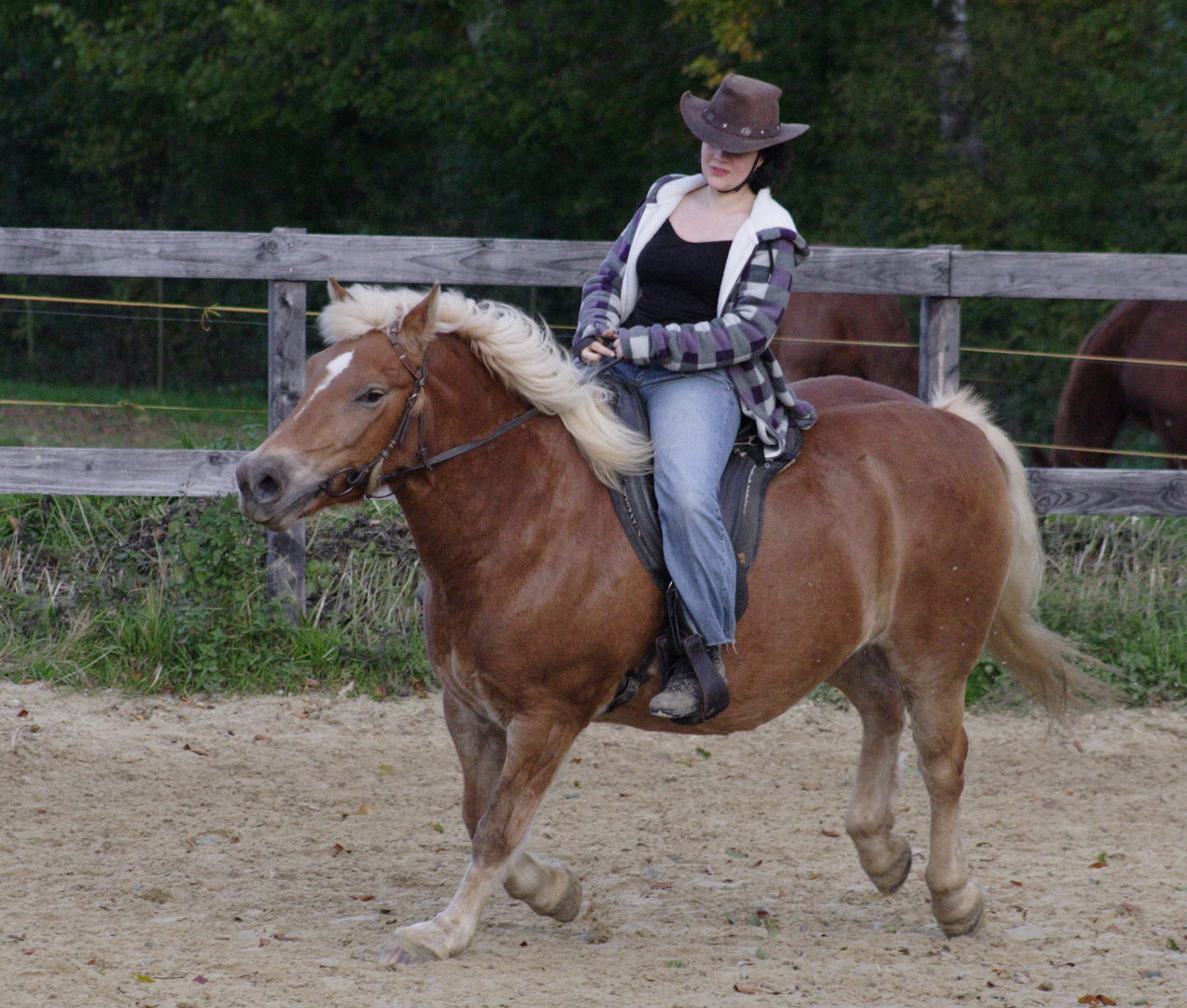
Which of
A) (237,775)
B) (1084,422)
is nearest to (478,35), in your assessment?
(1084,422)

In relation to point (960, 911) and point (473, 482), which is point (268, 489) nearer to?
point (473, 482)

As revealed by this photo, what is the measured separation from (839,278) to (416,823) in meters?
3.37

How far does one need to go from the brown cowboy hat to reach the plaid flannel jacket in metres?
0.20

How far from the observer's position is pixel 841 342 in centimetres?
840

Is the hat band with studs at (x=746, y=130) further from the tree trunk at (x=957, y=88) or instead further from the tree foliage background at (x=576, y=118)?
the tree trunk at (x=957, y=88)

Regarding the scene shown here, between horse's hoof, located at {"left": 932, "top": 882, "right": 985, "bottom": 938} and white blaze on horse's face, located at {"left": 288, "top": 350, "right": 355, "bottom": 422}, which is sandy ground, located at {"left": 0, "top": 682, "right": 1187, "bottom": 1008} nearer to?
horse's hoof, located at {"left": 932, "top": 882, "right": 985, "bottom": 938}

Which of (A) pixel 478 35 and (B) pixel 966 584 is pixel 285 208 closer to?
(A) pixel 478 35

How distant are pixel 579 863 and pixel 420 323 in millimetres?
2264

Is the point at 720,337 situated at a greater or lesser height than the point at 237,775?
greater

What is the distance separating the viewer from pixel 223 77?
16672mm

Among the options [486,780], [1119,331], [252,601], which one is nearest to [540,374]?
[486,780]

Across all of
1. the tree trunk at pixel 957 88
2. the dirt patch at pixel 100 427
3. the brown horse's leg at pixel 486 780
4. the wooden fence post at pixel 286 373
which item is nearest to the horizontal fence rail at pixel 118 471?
the wooden fence post at pixel 286 373

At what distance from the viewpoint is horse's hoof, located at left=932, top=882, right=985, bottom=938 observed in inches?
173

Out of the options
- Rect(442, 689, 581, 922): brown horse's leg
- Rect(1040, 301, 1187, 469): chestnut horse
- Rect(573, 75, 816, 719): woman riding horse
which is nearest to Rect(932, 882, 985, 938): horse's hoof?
Rect(573, 75, 816, 719): woman riding horse
